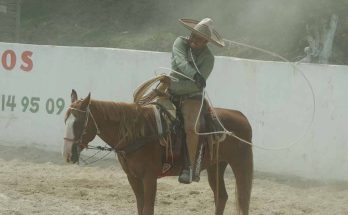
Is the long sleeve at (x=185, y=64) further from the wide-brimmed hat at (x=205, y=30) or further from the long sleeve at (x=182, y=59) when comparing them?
the wide-brimmed hat at (x=205, y=30)

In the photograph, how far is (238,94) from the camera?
994 cm

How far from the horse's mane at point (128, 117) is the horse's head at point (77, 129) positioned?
144 mm

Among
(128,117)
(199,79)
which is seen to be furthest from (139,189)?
(199,79)

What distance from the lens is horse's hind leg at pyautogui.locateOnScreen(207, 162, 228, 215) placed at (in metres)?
6.90

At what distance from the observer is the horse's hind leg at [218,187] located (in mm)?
6902

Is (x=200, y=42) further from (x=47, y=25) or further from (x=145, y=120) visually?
(x=47, y=25)

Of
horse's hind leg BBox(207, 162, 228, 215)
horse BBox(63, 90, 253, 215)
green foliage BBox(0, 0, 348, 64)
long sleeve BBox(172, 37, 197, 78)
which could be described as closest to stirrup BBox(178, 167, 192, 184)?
horse BBox(63, 90, 253, 215)

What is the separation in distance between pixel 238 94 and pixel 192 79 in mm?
3997

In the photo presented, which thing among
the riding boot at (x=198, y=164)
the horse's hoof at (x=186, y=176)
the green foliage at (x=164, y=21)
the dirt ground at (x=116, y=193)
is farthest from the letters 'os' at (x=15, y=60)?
the horse's hoof at (x=186, y=176)

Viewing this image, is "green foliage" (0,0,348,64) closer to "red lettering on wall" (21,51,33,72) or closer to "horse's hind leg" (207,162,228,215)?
"red lettering on wall" (21,51,33,72)

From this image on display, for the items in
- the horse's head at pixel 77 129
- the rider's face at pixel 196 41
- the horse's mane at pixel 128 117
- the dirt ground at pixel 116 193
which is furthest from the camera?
the dirt ground at pixel 116 193

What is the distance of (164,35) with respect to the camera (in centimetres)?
1750

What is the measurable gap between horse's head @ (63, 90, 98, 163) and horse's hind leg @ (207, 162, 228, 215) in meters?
1.75

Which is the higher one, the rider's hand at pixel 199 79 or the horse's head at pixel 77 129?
the rider's hand at pixel 199 79
